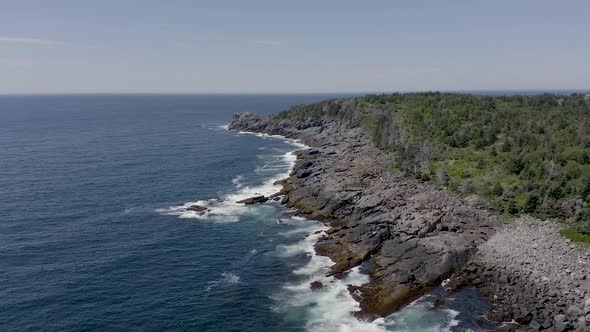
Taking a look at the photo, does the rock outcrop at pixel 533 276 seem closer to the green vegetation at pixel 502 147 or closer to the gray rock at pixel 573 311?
the gray rock at pixel 573 311

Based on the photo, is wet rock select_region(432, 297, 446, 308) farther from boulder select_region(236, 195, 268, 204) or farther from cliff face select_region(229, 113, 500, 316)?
boulder select_region(236, 195, 268, 204)

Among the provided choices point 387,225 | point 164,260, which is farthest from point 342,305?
point 164,260

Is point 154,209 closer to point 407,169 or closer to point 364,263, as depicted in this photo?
point 364,263

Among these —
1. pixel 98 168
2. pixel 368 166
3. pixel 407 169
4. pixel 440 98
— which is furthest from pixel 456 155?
pixel 98 168

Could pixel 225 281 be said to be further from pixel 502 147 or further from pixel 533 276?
pixel 502 147

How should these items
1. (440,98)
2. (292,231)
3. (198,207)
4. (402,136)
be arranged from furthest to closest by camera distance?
(440,98)
(402,136)
(198,207)
(292,231)
